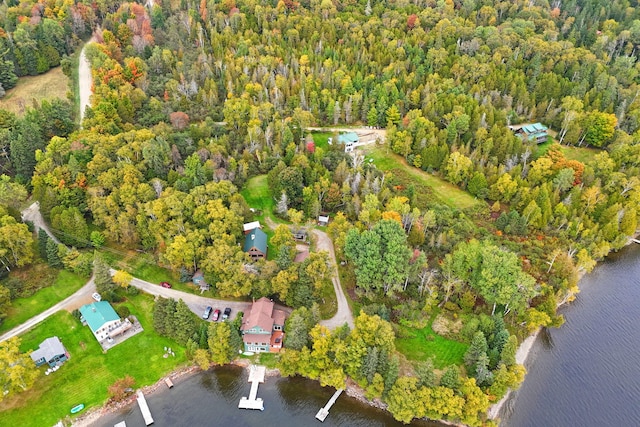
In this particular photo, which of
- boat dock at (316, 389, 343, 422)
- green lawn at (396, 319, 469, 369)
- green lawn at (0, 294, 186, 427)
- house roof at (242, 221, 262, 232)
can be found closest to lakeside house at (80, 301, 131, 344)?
green lawn at (0, 294, 186, 427)

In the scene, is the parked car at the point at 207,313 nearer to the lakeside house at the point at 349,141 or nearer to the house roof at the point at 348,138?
the lakeside house at the point at 349,141

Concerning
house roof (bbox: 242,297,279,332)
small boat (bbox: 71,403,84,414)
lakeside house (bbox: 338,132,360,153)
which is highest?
lakeside house (bbox: 338,132,360,153)

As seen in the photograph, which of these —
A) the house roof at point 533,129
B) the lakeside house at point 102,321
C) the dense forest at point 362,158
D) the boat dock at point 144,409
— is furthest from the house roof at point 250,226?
the house roof at point 533,129

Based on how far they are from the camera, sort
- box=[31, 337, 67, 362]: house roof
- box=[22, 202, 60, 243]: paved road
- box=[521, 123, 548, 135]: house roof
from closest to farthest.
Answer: box=[31, 337, 67, 362]: house roof → box=[22, 202, 60, 243]: paved road → box=[521, 123, 548, 135]: house roof

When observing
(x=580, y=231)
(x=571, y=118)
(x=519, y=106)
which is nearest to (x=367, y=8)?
(x=519, y=106)

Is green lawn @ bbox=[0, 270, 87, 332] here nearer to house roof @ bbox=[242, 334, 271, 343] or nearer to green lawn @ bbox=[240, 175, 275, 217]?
house roof @ bbox=[242, 334, 271, 343]

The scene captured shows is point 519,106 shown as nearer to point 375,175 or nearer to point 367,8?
point 375,175

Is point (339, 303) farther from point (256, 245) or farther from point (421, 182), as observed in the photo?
point (421, 182)
